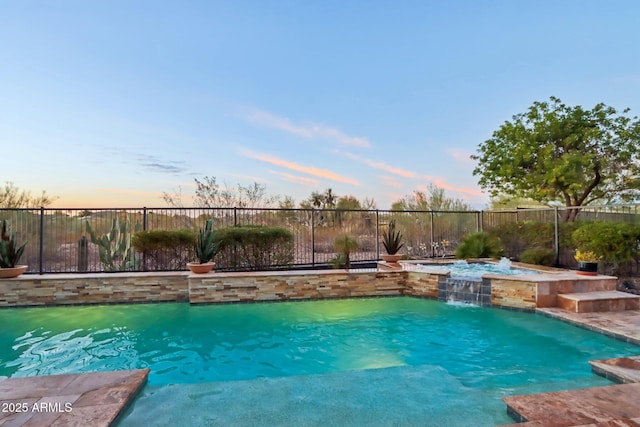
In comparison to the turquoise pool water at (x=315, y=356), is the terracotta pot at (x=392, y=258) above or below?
above

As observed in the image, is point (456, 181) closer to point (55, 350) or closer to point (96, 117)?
point (96, 117)

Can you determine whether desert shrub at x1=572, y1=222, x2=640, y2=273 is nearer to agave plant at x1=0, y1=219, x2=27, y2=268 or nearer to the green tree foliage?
the green tree foliage

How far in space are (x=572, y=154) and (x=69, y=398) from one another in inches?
463

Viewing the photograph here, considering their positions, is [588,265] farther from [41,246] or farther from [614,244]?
[41,246]

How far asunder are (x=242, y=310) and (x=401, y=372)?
342cm

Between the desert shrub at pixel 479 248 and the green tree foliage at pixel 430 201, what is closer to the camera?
the desert shrub at pixel 479 248

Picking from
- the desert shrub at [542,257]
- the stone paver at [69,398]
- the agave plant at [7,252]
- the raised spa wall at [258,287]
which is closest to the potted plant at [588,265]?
the raised spa wall at [258,287]

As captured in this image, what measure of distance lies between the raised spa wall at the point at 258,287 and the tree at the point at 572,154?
4.53 m

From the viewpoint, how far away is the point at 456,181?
43.4ft

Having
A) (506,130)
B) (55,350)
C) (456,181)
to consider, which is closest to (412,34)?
(506,130)

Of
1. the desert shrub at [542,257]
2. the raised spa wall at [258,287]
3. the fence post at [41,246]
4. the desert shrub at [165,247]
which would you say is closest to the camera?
the raised spa wall at [258,287]

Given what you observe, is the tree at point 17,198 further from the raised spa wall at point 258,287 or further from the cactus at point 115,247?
the raised spa wall at point 258,287

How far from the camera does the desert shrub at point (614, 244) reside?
664 cm

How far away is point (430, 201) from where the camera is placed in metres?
14.3
